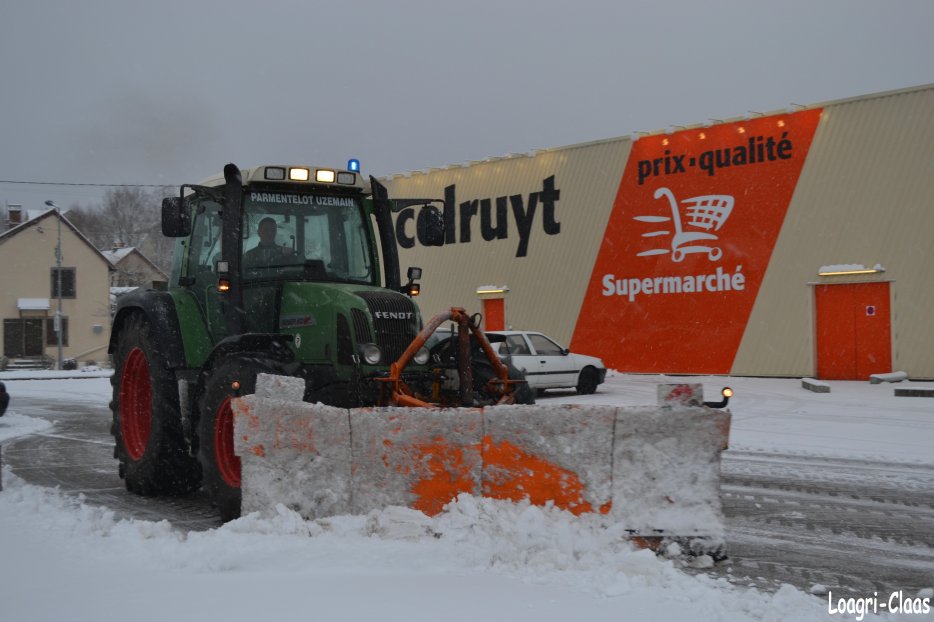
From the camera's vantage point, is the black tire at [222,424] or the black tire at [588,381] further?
the black tire at [588,381]

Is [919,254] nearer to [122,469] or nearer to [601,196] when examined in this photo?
[601,196]

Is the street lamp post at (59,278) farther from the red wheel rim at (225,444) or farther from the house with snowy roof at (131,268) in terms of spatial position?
the red wheel rim at (225,444)

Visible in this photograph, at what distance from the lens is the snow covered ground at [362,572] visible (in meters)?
4.43

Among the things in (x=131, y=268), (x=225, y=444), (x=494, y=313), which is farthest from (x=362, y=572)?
(x=131, y=268)

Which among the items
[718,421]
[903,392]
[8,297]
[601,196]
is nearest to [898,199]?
[903,392]

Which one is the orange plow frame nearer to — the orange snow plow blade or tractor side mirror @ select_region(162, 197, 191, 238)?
the orange snow plow blade

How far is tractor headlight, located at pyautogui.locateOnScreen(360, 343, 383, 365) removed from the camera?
6.96 meters

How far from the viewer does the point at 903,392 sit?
58.5ft

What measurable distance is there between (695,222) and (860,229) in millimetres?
4259

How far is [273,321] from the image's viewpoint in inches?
298

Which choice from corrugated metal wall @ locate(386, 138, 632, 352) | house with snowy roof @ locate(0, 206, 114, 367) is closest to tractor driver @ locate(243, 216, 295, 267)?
corrugated metal wall @ locate(386, 138, 632, 352)

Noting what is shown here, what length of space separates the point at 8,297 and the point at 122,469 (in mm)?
44036

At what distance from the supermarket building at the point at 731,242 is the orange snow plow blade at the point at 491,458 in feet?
56.6

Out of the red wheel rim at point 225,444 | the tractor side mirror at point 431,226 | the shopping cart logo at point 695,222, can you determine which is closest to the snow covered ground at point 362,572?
the red wheel rim at point 225,444
